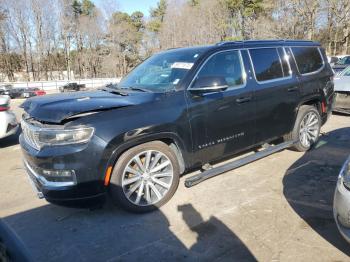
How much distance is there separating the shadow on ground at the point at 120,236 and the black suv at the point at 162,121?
0.32m

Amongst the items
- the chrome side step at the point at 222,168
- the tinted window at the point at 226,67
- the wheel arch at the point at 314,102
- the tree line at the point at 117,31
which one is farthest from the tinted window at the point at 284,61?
the tree line at the point at 117,31

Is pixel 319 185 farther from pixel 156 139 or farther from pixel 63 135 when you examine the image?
pixel 63 135

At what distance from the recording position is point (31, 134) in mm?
3848

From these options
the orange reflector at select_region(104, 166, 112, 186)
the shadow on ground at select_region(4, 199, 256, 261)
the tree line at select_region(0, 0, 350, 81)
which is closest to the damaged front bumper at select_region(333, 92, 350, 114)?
the shadow on ground at select_region(4, 199, 256, 261)

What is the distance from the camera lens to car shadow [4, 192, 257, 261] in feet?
10.6

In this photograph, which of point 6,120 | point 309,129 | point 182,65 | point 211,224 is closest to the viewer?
point 211,224

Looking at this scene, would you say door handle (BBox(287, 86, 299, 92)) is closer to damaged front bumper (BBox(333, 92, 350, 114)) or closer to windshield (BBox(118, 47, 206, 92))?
windshield (BBox(118, 47, 206, 92))

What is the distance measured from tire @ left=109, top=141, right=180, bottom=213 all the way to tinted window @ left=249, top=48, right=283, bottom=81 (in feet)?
6.10

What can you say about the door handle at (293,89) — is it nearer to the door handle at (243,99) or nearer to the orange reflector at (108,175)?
the door handle at (243,99)

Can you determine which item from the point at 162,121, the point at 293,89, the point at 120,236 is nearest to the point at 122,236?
the point at 120,236

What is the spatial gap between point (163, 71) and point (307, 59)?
2.71 metres

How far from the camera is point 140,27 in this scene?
221 ft

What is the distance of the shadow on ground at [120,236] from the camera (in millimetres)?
3225

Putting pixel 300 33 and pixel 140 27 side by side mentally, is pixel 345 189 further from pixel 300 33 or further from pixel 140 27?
pixel 140 27
